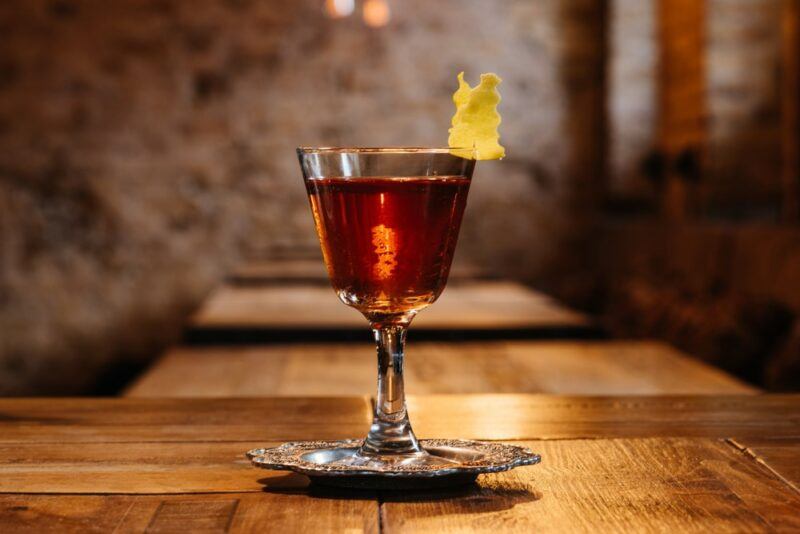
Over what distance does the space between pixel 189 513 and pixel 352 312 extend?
1.79m

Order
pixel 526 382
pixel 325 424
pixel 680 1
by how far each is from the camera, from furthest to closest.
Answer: pixel 680 1 → pixel 526 382 → pixel 325 424

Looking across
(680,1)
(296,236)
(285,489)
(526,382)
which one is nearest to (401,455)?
(285,489)

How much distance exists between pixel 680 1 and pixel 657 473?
166 inches

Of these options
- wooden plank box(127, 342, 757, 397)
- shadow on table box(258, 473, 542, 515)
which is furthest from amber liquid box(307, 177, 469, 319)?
wooden plank box(127, 342, 757, 397)

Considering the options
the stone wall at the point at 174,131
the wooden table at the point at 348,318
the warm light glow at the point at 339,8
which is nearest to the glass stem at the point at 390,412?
the wooden table at the point at 348,318

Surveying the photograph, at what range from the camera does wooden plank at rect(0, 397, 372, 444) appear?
78cm

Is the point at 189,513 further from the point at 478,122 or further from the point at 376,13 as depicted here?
the point at 376,13

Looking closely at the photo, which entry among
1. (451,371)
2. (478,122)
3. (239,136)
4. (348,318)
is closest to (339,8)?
(239,136)

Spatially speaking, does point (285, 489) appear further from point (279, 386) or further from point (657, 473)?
point (279, 386)

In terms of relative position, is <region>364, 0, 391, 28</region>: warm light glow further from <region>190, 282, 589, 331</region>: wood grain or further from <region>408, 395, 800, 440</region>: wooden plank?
<region>408, 395, 800, 440</region>: wooden plank

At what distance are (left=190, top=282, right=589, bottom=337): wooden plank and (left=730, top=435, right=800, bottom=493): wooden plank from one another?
131 cm

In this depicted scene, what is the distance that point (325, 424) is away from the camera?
832 mm

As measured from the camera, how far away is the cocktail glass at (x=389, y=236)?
25.3 inches

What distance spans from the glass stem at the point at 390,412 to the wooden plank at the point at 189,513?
0.06 metres
